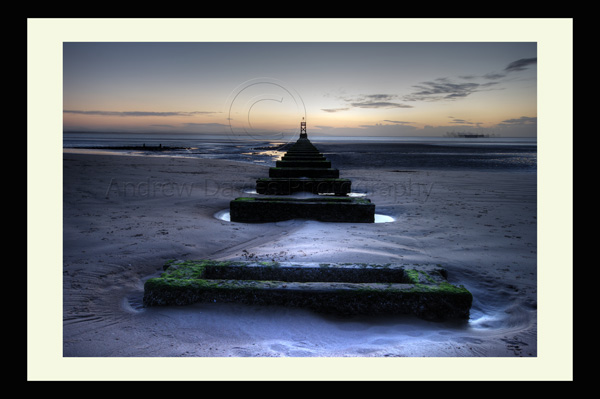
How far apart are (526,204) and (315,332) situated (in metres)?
8.89

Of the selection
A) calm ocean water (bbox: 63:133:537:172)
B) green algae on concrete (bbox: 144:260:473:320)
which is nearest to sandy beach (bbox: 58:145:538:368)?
green algae on concrete (bbox: 144:260:473:320)

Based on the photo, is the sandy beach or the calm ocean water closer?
the sandy beach

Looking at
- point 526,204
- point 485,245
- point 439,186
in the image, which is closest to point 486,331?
point 485,245

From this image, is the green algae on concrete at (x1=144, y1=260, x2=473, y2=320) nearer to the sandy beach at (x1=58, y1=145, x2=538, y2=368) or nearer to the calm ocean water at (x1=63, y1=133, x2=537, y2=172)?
the sandy beach at (x1=58, y1=145, x2=538, y2=368)

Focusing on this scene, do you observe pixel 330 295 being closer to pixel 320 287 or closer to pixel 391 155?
pixel 320 287

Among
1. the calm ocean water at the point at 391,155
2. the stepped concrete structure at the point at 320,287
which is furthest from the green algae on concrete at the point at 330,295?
the calm ocean water at the point at 391,155

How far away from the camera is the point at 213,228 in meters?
6.38

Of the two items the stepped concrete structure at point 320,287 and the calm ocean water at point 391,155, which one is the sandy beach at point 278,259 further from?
the calm ocean water at point 391,155

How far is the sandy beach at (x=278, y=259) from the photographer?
8.71 feet

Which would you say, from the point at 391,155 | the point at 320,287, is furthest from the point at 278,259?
the point at 391,155

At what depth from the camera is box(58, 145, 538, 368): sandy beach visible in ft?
8.71

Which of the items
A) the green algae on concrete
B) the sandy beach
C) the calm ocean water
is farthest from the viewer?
the calm ocean water

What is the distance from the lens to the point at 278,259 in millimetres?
4520

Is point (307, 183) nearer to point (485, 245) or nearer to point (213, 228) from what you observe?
point (213, 228)
